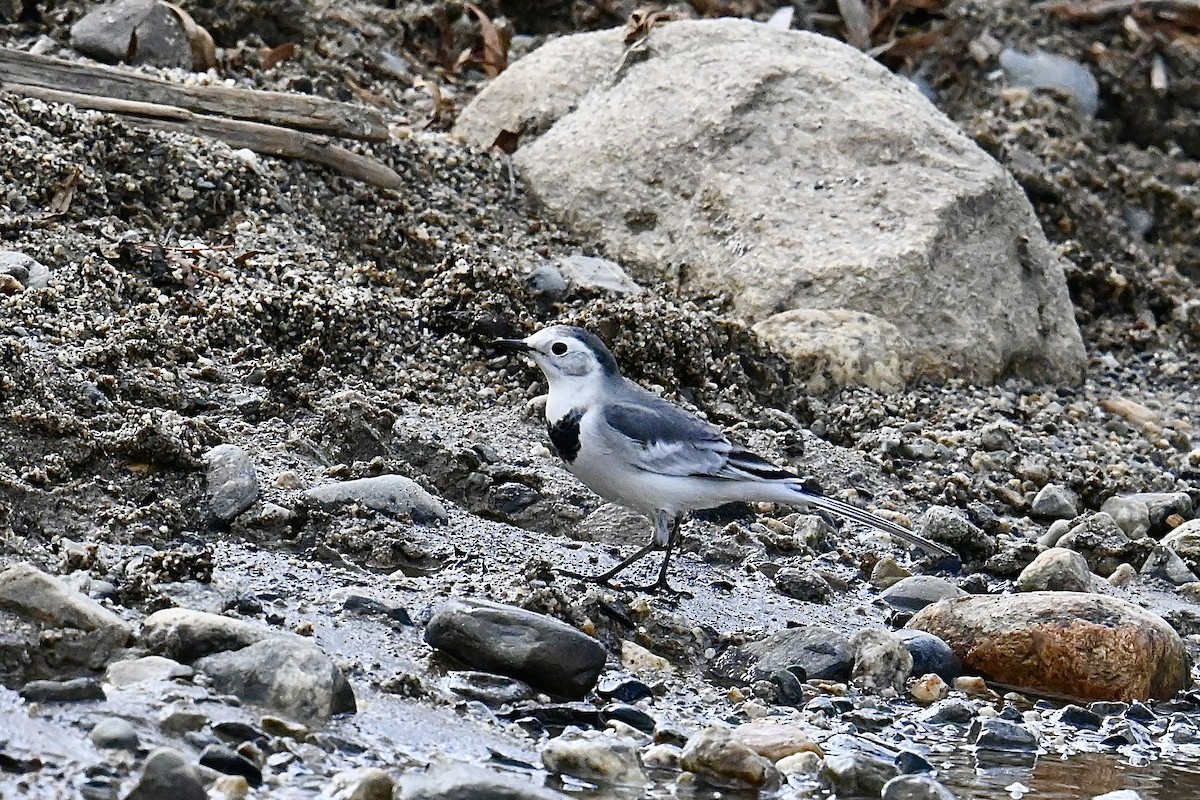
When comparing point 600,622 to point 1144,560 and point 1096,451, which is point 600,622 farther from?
point 1096,451

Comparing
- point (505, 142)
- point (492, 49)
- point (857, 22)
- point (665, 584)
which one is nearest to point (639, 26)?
point (505, 142)

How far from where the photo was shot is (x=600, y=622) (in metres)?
5.12

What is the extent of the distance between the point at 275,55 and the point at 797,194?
2840 millimetres

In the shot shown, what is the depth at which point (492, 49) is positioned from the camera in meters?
9.71

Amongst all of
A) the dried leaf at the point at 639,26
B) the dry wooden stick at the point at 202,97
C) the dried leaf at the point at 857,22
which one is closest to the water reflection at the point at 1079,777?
the dry wooden stick at the point at 202,97

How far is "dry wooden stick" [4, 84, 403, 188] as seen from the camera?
702 centimetres

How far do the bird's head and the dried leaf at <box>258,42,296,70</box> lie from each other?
323cm

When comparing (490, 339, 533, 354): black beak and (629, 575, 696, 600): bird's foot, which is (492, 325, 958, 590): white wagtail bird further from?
(490, 339, 533, 354): black beak

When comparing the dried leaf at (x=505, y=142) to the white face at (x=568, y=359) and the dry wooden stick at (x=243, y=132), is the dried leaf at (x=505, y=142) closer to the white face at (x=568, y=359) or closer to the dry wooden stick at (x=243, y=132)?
the dry wooden stick at (x=243, y=132)

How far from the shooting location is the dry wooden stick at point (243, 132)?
23.0 ft

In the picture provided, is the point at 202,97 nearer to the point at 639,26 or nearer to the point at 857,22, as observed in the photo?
the point at 639,26

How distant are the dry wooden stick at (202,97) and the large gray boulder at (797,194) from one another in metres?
1.05

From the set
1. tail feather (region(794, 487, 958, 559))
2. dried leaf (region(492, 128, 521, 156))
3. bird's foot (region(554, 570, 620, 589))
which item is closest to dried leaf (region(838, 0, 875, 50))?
dried leaf (region(492, 128, 521, 156))

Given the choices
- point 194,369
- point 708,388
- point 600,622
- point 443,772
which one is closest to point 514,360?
point 708,388
